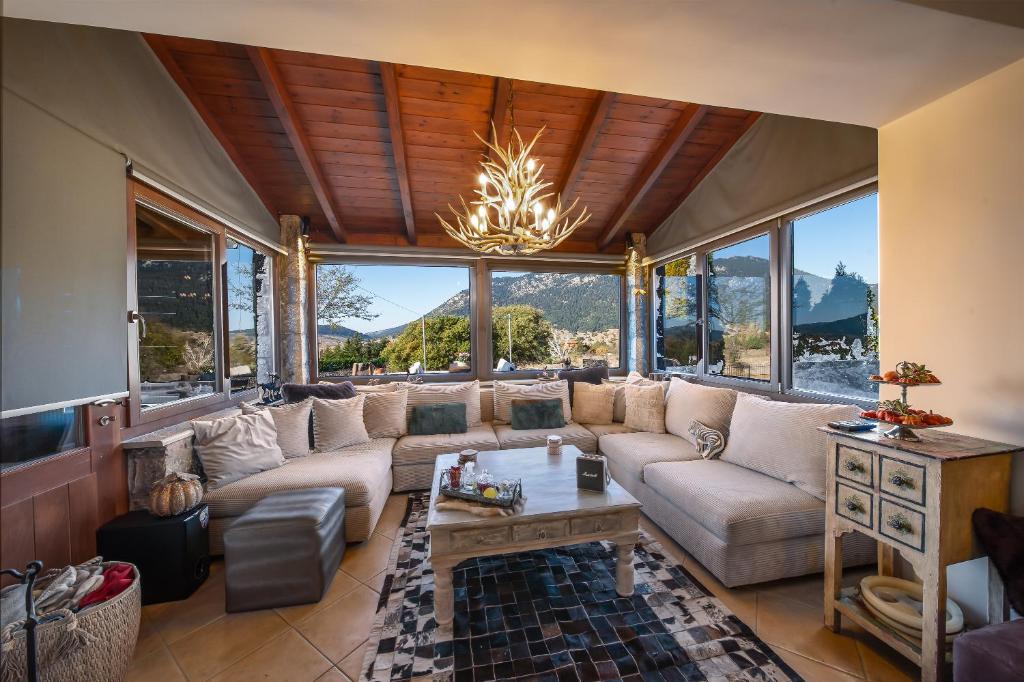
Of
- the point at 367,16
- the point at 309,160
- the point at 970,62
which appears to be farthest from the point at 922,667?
the point at 309,160

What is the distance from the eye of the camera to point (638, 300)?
5.15 metres

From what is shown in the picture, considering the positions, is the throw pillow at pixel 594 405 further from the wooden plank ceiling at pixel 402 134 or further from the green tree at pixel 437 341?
the wooden plank ceiling at pixel 402 134

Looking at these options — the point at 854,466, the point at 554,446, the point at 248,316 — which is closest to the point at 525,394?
the point at 554,446

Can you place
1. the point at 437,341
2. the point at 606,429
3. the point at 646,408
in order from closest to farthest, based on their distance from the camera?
1. the point at 646,408
2. the point at 606,429
3. the point at 437,341

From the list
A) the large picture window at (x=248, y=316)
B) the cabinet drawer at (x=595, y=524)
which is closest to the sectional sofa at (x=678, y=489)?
the cabinet drawer at (x=595, y=524)

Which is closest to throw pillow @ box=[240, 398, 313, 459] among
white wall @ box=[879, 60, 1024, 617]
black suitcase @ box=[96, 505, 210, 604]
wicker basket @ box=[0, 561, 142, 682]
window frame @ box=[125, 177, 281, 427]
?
window frame @ box=[125, 177, 281, 427]

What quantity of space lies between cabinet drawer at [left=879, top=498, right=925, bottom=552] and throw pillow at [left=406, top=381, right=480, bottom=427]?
3.07 meters

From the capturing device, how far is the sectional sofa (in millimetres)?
2014

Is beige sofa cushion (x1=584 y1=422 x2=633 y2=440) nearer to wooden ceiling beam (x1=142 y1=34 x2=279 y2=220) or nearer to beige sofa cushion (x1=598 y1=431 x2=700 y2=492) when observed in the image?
beige sofa cushion (x1=598 y1=431 x2=700 y2=492)

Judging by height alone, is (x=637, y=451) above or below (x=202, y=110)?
below

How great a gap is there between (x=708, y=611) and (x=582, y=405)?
2342mm

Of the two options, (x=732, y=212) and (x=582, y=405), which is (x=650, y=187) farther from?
(x=582, y=405)

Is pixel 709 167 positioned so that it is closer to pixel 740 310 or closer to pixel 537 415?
pixel 740 310

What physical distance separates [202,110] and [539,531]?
153 inches
